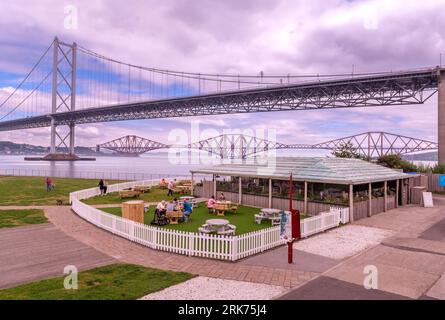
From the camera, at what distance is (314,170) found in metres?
18.4

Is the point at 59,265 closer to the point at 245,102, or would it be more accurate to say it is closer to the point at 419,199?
the point at 419,199

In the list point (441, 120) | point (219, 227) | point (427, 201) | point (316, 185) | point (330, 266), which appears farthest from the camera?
point (441, 120)

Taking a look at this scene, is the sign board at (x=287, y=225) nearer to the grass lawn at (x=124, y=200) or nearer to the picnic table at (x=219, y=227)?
the picnic table at (x=219, y=227)

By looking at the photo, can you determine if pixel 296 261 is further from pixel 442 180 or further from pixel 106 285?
pixel 442 180

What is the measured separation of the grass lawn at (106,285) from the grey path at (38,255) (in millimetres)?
673

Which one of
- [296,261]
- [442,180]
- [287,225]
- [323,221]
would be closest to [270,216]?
[323,221]

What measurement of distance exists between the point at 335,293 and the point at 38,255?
28.0 feet

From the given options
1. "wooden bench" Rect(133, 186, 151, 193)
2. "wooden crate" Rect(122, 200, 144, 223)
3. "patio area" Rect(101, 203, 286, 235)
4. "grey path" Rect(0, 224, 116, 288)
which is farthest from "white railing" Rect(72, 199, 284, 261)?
"wooden bench" Rect(133, 186, 151, 193)

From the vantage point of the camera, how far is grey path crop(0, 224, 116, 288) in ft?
28.2

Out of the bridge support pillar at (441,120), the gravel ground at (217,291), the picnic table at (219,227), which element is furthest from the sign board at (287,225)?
the bridge support pillar at (441,120)

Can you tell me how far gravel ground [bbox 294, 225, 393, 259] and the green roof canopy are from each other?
9.57 feet

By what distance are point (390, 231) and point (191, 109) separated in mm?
62166

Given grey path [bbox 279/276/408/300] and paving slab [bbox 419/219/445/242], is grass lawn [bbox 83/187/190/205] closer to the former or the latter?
paving slab [bbox 419/219/445/242]
